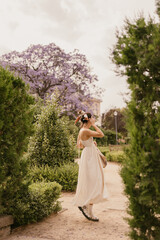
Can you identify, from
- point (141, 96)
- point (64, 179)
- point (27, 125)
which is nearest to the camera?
point (141, 96)

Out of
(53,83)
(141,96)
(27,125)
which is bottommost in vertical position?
(27,125)

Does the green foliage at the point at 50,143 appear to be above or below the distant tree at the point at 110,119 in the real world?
below

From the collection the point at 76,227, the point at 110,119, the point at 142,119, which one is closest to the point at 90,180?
the point at 76,227

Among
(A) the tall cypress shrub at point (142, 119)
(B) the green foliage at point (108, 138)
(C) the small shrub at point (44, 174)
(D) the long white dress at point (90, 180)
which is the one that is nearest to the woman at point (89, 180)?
(D) the long white dress at point (90, 180)

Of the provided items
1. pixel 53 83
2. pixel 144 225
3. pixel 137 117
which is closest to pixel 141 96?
pixel 137 117

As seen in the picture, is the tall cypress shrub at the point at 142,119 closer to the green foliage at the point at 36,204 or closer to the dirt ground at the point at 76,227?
the dirt ground at the point at 76,227

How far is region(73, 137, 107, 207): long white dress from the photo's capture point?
5.30 m

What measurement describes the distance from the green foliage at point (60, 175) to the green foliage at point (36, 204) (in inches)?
104

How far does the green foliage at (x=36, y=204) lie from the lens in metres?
4.52

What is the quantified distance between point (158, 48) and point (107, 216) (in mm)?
4141

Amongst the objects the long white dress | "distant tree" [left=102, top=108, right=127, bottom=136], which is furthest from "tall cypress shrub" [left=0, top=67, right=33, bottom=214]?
"distant tree" [left=102, top=108, right=127, bottom=136]

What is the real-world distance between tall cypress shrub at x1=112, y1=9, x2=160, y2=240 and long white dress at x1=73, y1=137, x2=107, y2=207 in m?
2.43

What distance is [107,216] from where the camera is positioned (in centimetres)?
552

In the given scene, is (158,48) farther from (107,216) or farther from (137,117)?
(107,216)
